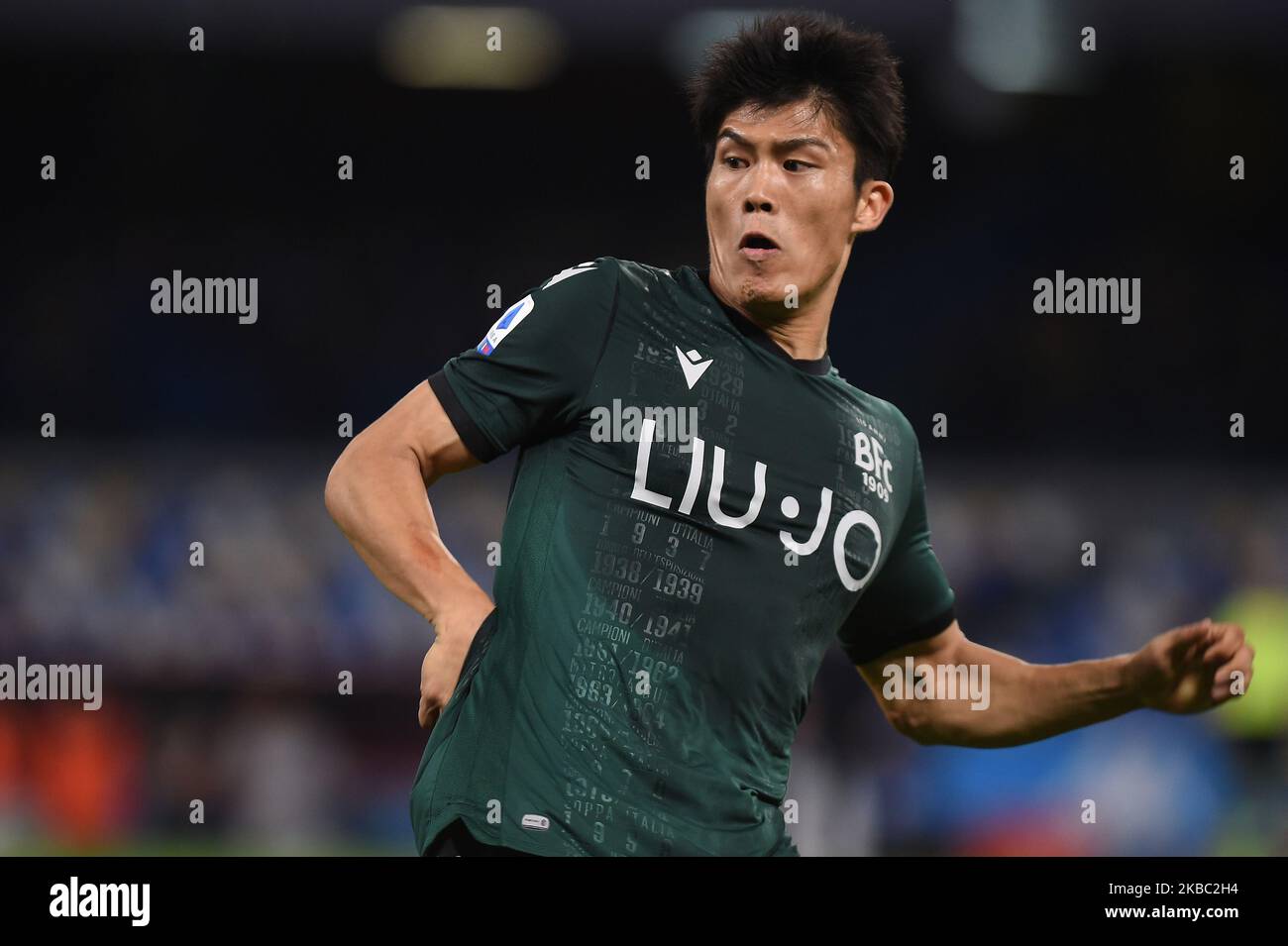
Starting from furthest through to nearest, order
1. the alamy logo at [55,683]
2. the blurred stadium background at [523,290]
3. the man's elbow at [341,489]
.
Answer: the blurred stadium background at [523,290]
the alamy logo at [55,683]
the man's elbow at [341,489]

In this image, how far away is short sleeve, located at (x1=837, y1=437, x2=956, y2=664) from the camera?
359 cm

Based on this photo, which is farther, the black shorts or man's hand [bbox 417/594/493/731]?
the black shorts

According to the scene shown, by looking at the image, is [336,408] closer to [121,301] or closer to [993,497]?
[121,301]

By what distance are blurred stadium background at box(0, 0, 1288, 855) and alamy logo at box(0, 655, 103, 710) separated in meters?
0.14

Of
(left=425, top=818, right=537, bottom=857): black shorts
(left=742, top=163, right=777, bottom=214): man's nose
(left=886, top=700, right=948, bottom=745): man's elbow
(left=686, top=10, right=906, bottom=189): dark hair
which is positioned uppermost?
(left=686, top=10, right=906, bottom=189): dark hair

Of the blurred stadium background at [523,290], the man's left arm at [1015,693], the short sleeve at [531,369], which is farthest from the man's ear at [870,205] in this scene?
the blurred stadium background at [523,290]

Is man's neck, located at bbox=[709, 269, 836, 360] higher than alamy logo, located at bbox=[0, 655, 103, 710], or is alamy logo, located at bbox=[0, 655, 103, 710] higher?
man's neck, located at bbox=[709, 269, 836, 360]

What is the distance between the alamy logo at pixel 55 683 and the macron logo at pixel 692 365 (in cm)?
575

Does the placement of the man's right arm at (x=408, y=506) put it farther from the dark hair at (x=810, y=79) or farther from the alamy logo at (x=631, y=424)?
the dark hair at (x=810, y=79)

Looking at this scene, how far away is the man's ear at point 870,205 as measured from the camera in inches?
140

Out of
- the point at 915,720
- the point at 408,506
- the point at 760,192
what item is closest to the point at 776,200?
the point at 760,192

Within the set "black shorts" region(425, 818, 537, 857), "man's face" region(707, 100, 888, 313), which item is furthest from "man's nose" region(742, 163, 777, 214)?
"black shorts" region(425, 818, 537, 857)
